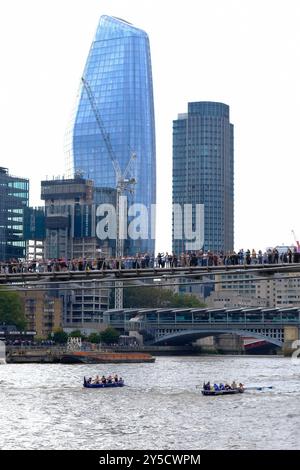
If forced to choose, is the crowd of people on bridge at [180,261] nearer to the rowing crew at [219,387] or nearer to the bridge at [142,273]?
the bridge at [142,273]

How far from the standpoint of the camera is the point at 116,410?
3639 inches

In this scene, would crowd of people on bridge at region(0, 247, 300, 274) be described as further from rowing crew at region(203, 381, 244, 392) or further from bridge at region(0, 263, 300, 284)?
rowing crew at region(203, 381, 244, 392)

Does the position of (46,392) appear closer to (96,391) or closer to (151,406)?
(96,391)

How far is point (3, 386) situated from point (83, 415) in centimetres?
3185

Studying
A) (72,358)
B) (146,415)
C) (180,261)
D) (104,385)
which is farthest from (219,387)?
(72,358)

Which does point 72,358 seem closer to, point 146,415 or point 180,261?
point 180,261

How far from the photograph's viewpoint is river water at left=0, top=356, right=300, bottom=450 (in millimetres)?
73188

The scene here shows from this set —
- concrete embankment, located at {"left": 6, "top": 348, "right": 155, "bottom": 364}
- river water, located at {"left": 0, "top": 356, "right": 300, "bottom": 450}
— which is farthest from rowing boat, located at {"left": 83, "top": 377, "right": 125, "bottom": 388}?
concrete embankment, located at {"left": 6, "top": 348, "right": 155, "bottom": 364}

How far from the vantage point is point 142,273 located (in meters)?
107

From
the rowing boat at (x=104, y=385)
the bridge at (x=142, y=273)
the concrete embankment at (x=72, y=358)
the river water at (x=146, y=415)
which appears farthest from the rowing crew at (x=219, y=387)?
the concrete embankment at (x=72, y=358)

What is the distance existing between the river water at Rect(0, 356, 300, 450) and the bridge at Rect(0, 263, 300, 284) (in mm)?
9839

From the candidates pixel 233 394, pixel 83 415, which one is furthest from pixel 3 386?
pixel 83 415

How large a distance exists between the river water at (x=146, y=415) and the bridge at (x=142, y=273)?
9.84m

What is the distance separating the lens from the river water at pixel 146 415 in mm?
73188
